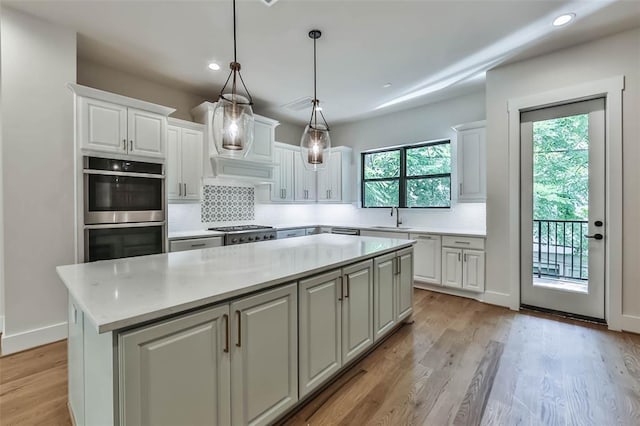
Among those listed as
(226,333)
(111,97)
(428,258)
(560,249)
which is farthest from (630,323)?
(111,97)

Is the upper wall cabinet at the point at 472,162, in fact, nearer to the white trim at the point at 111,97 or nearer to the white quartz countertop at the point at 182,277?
the white quartz countertop at the point at 182,277

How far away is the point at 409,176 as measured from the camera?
16.9 ft

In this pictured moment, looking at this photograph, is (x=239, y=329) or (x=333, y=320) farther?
(x=333, y=320)

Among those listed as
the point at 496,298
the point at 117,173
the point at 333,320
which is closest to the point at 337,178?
the point at 496,298

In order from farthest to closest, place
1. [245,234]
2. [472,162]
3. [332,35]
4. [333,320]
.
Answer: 1. [245,234]
2. [472,162]
3. [332,35]
4. [333,320]

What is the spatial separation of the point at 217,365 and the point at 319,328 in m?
0.72

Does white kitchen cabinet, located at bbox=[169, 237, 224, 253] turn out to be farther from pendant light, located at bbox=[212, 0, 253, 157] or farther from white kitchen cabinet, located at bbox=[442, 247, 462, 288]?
white kitchen cabinet, located at bbox=[442, 247, 462, 288]

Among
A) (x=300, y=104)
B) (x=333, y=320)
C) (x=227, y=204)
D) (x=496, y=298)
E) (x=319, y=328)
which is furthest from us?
(x=227, y=204)

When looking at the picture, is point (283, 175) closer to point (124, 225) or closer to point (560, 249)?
point (124, 225)

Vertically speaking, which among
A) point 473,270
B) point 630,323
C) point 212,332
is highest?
point 212,332

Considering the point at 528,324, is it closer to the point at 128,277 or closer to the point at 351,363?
the point at 351,363

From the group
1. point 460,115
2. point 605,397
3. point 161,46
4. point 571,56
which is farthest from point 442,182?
point 161,46

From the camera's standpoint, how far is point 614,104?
285 cm

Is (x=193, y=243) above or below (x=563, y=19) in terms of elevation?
below
